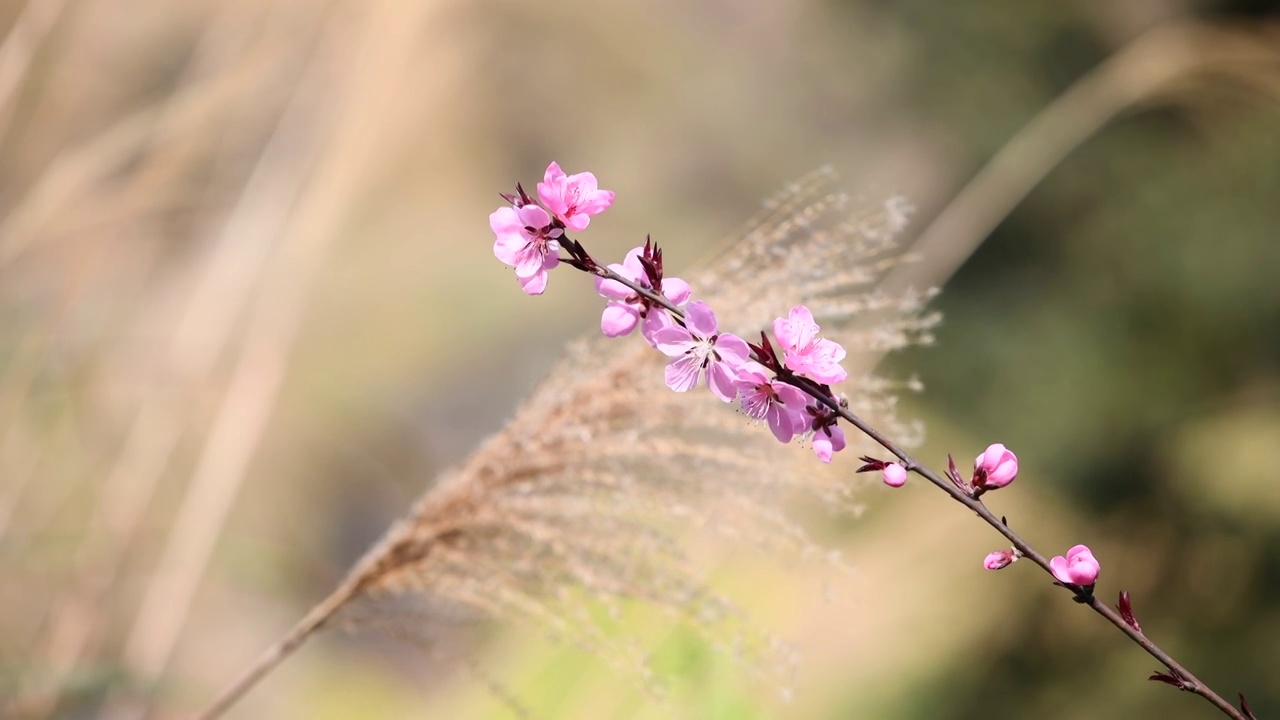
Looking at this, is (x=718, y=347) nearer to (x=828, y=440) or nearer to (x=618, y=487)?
(x=828, y=440)

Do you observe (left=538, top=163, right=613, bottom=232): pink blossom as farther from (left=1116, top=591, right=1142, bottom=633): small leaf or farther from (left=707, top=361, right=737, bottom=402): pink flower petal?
(left=1116, top=591, right=1142, bottom=633): small leaf

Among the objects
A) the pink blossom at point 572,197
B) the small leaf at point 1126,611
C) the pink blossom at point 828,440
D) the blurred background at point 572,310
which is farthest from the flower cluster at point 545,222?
the blurred background at point 572,310

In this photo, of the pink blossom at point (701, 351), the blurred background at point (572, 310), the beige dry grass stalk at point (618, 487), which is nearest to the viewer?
the pink blossom at point (701, 351)

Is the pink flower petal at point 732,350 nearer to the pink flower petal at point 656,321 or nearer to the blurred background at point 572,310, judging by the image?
the pink flower petal at point 656,321

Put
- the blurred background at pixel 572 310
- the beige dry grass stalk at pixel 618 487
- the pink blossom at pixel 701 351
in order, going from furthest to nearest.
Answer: the blurred background at pixel 572 310, the beige dry grass stalk at pixel 618 487, the pink blossom at pixel 701 351

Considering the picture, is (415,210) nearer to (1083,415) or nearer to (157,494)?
(157,494)

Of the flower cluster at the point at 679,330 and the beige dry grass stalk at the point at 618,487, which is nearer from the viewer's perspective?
the flower cluster at the point at 679,330
